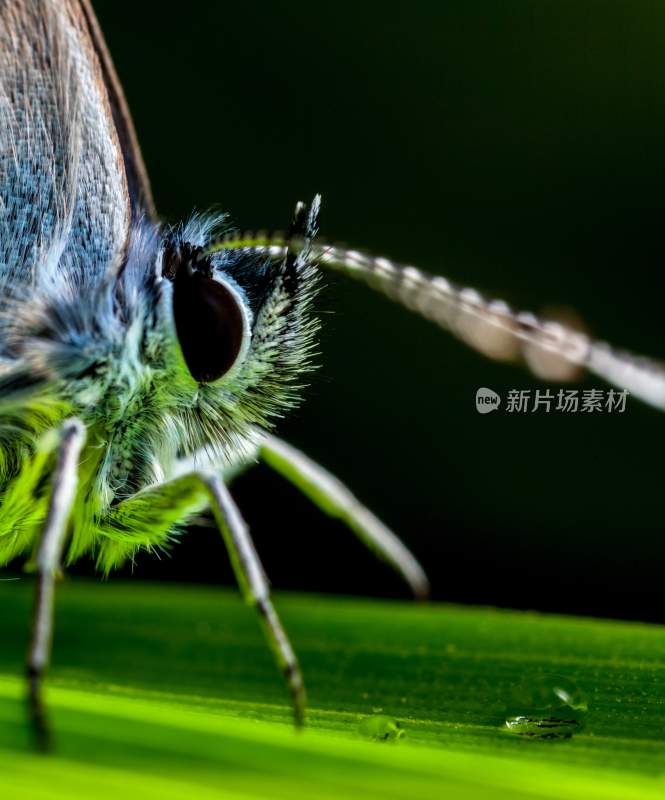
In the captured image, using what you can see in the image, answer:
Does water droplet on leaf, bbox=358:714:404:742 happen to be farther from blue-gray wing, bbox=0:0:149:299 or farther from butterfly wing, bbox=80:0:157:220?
butterfly wing, bbox=80:0:157:220

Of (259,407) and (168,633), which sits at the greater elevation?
(259,407)

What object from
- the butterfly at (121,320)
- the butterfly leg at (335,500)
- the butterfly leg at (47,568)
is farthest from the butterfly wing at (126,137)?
the butterfly leg at (47,568)

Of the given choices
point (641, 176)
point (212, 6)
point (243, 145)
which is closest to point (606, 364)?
point (641, 176)

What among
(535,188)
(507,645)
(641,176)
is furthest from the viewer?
(535,188)

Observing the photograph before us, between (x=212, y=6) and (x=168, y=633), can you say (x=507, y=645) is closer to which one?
(x=168, y=633)

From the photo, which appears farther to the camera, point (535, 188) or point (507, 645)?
point (535, 188)

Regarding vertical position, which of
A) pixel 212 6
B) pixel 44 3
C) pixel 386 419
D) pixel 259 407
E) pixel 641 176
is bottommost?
pixel 259 407

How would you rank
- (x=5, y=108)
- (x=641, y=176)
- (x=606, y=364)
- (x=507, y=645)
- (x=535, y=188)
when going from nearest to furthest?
(x=606, y=364) → (x=507, y=645) → (x=5, y=108) → (x=641, y=176) → (x=535, y=188)

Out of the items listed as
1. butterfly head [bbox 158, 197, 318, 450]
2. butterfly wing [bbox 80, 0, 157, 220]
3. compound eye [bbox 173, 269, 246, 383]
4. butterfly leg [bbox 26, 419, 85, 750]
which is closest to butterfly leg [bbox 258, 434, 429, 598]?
butterfly head [bbox 158, 197, 318, 450]
